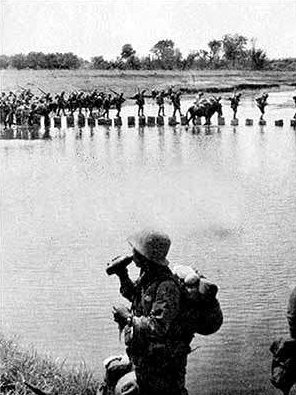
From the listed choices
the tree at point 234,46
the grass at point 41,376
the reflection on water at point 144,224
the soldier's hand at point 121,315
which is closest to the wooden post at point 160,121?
the tree at point 234,46

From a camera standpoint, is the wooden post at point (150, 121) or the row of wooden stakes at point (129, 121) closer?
the row of wooden stakes at point (129, 121)

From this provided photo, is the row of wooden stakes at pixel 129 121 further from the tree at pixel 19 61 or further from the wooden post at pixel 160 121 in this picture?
the tree at pixel 19 61

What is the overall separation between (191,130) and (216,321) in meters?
23.7

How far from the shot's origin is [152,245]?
4.27 meters

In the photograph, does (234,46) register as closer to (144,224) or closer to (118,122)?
(118,122)

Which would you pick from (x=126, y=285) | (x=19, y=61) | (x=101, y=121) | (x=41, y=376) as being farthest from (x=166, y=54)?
(x=126, y=285)

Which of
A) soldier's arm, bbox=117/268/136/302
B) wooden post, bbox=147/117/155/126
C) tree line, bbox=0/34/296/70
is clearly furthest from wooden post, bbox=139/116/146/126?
soldier's arm, bbox=117/268/136/302

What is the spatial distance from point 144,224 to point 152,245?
806 cm

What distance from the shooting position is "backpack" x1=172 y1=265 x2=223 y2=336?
14.1 feet

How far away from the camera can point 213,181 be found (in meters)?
16.5

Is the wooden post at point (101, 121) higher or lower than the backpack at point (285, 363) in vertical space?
lower

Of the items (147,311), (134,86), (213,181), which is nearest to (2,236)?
(213,181)

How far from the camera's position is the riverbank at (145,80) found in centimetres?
2855

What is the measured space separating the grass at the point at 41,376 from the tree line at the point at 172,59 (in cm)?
1727
